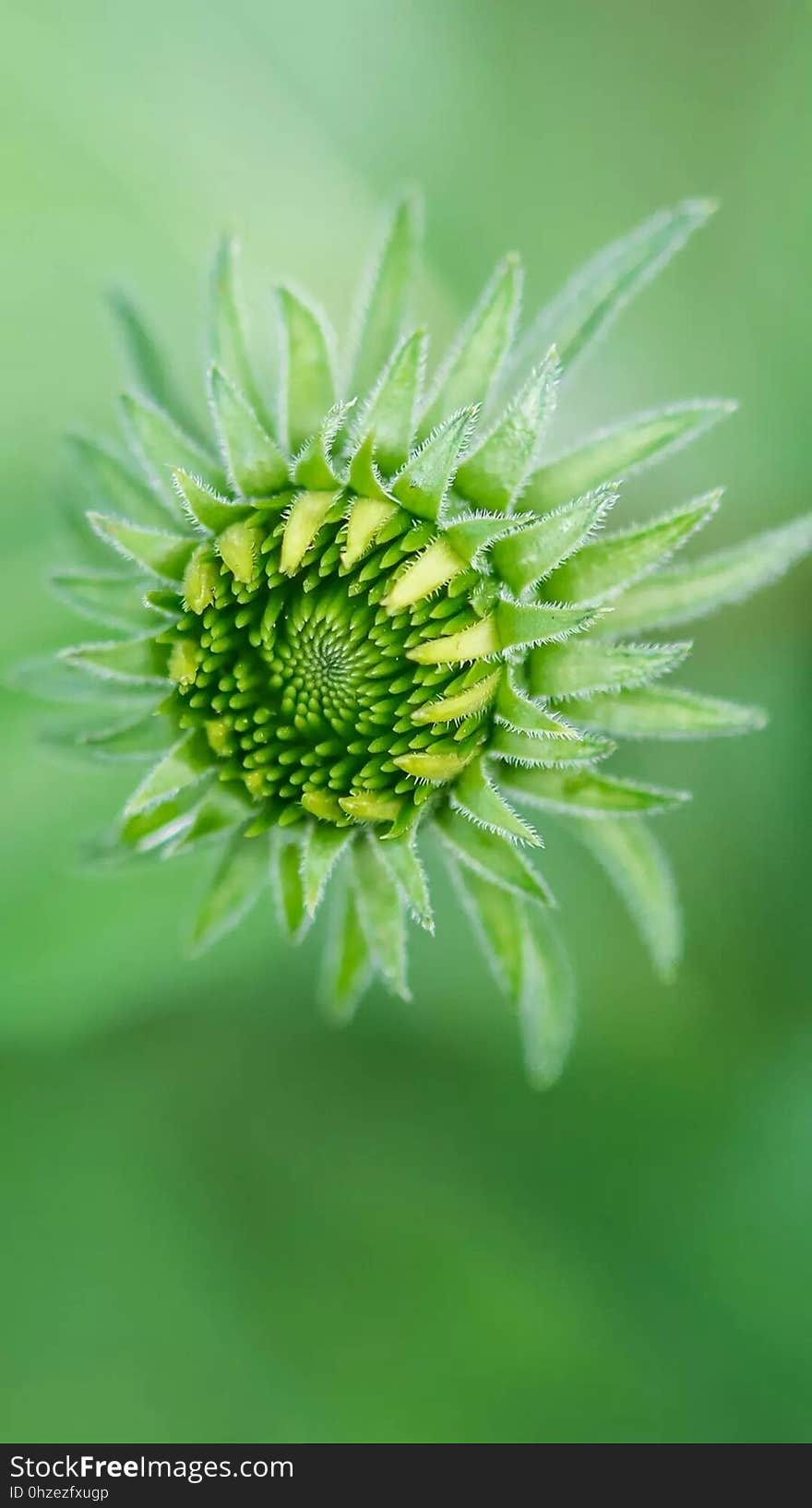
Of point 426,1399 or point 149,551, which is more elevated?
point 149,551

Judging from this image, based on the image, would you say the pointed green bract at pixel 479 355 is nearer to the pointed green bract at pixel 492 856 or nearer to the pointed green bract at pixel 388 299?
the pointed green bract at pixel 388 299

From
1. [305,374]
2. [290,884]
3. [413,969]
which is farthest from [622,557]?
[413,969]

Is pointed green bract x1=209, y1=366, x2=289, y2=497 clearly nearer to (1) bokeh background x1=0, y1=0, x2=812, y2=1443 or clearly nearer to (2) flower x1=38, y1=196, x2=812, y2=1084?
(2) flower x1=38, y1=196, x2=812, y2=1084

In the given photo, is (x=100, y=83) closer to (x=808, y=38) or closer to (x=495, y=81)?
(x=495, y=81)

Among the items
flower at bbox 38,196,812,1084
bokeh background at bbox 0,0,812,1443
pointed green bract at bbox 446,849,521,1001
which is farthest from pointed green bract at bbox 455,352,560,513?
bokeh background at bbox 0,0,812,1443
